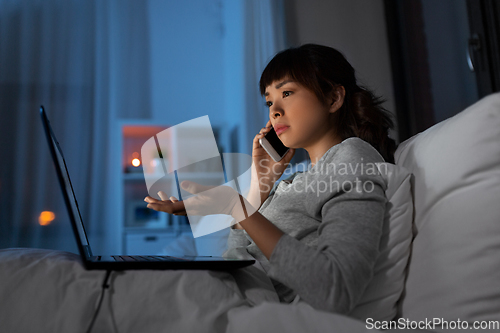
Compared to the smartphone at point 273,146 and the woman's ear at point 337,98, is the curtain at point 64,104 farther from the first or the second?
the woman's ear at point 337,98

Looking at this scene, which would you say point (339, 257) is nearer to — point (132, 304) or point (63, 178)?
point (132, 304)

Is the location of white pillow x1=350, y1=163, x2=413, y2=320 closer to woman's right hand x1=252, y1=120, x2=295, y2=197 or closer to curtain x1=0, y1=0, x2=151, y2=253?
woman's right hand x1=252, y1=120, x2=295, y2=197

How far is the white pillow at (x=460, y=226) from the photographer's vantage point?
21.6 inches

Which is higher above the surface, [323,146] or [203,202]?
[323,146]

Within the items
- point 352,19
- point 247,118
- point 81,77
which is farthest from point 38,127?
point 352,19

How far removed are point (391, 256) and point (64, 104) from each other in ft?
6.84

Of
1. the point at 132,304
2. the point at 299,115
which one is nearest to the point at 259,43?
the point at 299,115

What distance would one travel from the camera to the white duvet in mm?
460

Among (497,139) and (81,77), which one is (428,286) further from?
(81,77)

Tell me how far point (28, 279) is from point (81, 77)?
6.39 feet

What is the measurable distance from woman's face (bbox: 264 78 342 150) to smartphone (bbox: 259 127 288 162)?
0.14m

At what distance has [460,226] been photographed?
58cm

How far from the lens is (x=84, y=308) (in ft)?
1.64

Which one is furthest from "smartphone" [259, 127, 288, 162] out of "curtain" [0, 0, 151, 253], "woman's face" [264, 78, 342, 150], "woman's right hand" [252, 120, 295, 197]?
"curtain" [0, 0, 151, 253]
